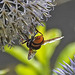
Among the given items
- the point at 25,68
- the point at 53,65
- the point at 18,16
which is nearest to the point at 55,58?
the point at 53,65

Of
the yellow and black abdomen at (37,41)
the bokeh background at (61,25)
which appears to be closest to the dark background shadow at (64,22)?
the bokeh background at (61,25)

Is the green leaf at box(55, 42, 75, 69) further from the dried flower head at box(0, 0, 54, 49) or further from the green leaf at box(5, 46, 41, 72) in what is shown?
the dried flower head at box(0, 0, 54, 49)

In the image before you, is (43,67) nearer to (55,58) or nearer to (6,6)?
(55,58)

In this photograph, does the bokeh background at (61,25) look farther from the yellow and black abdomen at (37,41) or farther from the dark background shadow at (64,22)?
the yellow and black abdomen at (37,41)

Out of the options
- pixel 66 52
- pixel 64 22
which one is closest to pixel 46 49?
pixel 66 52

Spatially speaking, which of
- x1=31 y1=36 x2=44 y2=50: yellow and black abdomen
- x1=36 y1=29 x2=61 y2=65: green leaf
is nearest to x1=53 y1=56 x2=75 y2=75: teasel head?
x1=31 y1=36 x2=44 y2=50: yellow and black abdomen

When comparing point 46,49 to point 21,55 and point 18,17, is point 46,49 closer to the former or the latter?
point 21,55
